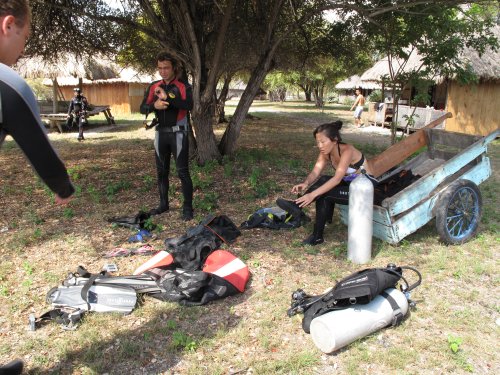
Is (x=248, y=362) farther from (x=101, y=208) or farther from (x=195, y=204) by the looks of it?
(x=101, y=208)

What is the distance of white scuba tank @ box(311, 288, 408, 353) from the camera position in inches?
126

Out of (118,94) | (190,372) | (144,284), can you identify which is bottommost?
(190,372)

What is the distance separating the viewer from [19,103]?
188cm

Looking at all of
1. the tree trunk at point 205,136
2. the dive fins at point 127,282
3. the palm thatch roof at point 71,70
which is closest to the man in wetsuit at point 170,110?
the dive fins at point 127,282

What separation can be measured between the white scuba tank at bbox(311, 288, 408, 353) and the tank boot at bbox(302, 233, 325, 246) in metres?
1.75

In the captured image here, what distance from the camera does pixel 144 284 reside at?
4.05 metres

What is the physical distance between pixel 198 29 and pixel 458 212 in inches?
270

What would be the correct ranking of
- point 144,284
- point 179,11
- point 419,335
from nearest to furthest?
point 419,335
point 144,284
point 179,11

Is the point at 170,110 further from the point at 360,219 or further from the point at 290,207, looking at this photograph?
the point at 360,219

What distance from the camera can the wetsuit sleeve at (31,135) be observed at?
1.87 meters

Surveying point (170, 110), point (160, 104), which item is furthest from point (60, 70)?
point (160, 104)

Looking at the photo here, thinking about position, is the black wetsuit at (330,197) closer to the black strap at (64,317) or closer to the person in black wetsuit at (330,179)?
the person in black wetsuit at (330,179)

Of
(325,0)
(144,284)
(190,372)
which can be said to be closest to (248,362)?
(190,372)

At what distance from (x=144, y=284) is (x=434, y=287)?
9.17ft
